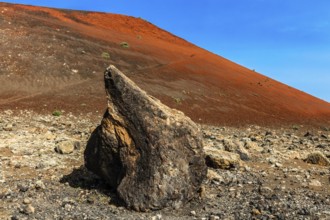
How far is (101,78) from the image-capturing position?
2984 cm

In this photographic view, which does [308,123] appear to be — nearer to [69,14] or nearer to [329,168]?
[329,168]

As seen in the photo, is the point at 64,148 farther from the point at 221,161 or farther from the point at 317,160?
the point at 317,160

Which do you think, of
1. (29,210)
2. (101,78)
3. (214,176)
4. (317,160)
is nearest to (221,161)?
(214,176)

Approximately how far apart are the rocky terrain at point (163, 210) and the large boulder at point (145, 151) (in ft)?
1.19

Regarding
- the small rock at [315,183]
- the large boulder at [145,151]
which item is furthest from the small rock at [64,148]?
→ the small rock at [315,183]

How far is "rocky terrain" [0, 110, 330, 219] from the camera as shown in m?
8.89

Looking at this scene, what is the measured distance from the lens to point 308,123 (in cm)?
3073

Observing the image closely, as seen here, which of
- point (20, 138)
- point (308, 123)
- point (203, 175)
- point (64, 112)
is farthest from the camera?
point (308, 123)

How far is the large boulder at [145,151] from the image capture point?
8.96m

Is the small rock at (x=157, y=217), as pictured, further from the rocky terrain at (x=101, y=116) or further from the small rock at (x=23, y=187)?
the small rock at (x=23, y=187)

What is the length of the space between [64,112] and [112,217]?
14.9 meters

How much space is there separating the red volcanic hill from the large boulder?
13795mm

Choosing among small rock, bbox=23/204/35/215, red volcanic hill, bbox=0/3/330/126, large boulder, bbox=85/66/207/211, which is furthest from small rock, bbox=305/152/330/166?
red volcanic hill, bbox=0/3/330/126

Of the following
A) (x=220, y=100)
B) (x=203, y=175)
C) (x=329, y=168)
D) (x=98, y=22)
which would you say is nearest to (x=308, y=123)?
(x=220, y=100)
